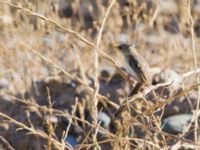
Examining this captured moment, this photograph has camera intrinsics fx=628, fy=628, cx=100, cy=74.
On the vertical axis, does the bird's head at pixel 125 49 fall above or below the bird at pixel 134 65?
above

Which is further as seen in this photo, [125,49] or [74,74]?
[74,74]

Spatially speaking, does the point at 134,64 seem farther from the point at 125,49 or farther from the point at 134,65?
the point at 125,49

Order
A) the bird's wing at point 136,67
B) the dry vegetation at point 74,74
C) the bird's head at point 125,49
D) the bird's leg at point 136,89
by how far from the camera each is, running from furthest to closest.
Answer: the dry vegetation at point 74,74
the bird's head at point 125,49
the bird's wing at point 136,67
the bird's leg at point 136,89

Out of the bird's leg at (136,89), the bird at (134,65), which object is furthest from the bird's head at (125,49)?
the bird's leg at (136,89)

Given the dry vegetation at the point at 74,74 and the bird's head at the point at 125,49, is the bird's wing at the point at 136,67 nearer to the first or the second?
the bird's head at the point at 125,49

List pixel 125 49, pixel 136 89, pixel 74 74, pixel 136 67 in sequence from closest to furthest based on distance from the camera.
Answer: pixel 136 89, pixel 136 67, pixel 125 49, pixel 74 74

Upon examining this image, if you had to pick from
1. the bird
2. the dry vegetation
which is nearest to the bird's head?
the bird

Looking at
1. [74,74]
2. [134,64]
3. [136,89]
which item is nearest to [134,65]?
[134,64]

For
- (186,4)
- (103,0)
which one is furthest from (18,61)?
(186,4)

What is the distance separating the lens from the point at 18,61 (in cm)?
679

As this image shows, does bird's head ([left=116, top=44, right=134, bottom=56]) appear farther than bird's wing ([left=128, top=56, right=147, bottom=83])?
Yes

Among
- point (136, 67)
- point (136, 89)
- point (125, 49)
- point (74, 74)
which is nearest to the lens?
point (136, 89)

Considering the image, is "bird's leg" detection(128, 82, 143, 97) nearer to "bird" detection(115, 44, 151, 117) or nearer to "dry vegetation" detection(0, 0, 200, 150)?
"bird" detection(115, 44, 151, 117)

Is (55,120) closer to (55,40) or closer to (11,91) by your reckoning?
(11,91)
